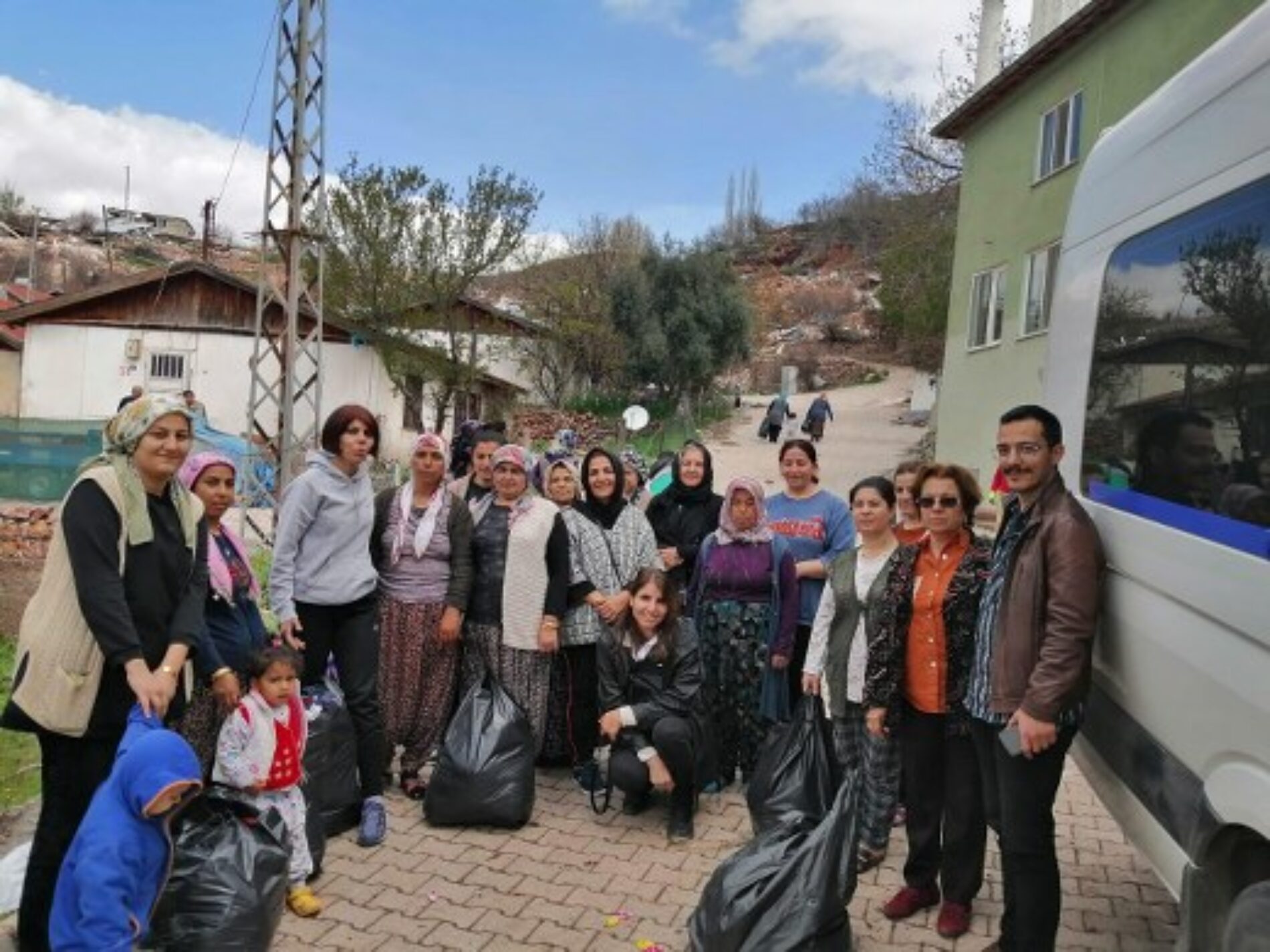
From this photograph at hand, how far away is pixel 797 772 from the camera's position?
155 inches

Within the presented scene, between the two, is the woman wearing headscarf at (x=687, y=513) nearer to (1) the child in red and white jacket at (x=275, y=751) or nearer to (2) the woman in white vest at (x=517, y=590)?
(2) the woman in white vest at (x=517, y=590)

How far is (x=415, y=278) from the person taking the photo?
2459cm

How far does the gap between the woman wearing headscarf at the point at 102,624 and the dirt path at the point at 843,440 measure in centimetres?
1321

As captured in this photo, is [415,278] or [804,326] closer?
[415,278]

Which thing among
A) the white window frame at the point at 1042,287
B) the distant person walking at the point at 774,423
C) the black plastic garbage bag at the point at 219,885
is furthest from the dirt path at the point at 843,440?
the black plastic garbage bag at the point at 219,885

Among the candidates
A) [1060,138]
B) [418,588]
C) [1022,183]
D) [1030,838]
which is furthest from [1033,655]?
[1022,183]

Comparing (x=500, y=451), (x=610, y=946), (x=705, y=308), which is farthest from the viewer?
(x=705, y=308)

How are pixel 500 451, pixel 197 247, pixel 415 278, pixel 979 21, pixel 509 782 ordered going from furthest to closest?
pixel 197 247, pixel 415 278, pixel 979 21, pixel 500 451, pixel 509 782

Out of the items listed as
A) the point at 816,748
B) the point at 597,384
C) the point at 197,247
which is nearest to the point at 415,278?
the point at 597,384

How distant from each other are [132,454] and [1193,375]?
2855 millimetres

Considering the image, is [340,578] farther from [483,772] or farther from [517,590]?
[483,772]

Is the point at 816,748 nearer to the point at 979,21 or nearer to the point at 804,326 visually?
the point at 979,21

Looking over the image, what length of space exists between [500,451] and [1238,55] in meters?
3.32

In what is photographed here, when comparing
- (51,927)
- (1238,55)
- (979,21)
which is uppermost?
(979,21)
